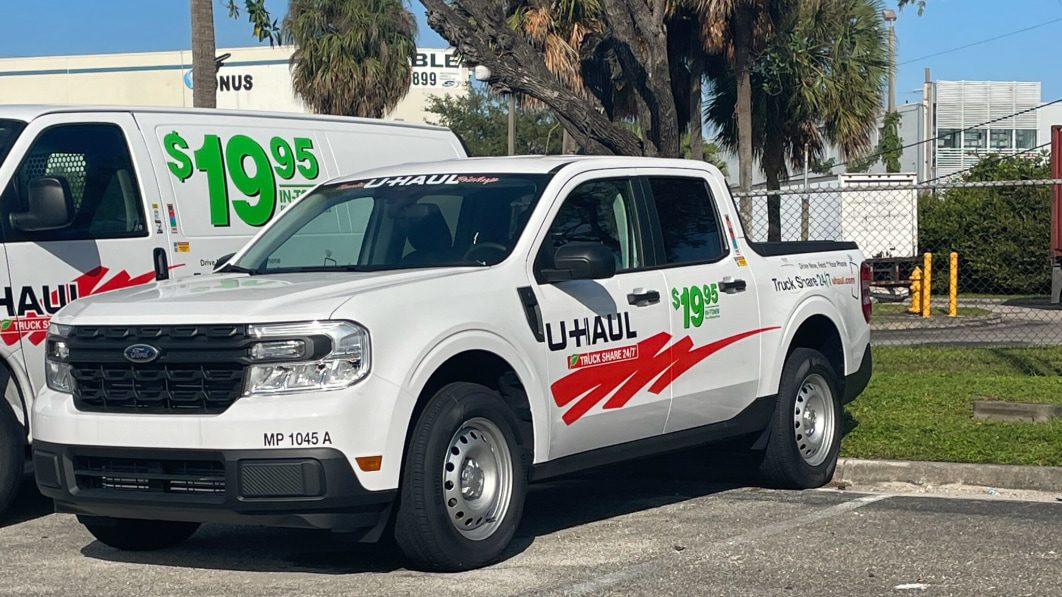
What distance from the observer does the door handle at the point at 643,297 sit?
25.2 feet

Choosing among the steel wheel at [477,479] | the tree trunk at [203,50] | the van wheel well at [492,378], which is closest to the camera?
the steel wheel at [477,479]

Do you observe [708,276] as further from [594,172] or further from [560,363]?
[560,363]

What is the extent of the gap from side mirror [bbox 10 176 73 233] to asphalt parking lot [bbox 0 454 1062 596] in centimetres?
166

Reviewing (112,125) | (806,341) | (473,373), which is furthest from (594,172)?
(112,125)

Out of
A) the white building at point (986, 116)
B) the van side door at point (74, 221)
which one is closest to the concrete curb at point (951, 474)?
the van side door at point (74, 221)

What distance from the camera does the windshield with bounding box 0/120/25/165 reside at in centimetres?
852

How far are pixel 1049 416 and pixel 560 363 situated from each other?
16.7ft

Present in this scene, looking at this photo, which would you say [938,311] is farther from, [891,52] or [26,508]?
[26,508]

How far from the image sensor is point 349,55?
38.7m

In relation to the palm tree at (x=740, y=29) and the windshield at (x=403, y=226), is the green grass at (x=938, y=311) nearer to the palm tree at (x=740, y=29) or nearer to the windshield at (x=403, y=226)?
the palm tree at (x=740, y=29)

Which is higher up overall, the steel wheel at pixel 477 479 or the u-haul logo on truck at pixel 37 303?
the u-haul logo on truck at pixel 37 303

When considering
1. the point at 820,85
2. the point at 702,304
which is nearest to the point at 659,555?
the point at 702,304

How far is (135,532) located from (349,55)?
32361 millimetres

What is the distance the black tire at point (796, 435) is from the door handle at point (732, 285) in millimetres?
664
